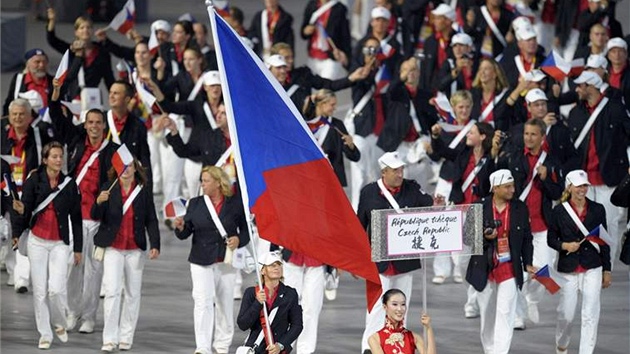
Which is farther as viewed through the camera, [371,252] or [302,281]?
[302,281]

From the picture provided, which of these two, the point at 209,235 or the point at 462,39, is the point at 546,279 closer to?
the point at 209,235

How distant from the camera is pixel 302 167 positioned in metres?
17.1

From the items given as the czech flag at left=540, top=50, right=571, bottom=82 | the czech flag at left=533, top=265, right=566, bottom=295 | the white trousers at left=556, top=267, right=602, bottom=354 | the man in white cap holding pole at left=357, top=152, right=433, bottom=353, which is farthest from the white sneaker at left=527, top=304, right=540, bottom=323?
the czech flag at left=540, top=50, right=571, bottom=82

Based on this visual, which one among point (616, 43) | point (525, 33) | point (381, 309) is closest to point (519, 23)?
point (525, 33)

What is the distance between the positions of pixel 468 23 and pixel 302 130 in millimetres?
11734

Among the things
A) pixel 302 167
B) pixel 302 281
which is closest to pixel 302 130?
pixel 302 167

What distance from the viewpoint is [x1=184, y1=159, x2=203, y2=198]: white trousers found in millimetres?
24656

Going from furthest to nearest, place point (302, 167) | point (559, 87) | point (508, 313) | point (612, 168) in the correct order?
point (559, 87)
point (612, 168)
point (508, 313)
point (302, 167)

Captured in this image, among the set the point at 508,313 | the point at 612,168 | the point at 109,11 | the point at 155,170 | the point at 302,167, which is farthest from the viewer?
the point at 109,11

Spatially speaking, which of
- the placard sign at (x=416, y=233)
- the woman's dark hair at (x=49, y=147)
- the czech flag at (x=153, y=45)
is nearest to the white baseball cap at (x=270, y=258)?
the placard sign at (x=416, y=233)

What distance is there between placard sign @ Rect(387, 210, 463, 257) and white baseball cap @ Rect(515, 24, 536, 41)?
854 centimetres

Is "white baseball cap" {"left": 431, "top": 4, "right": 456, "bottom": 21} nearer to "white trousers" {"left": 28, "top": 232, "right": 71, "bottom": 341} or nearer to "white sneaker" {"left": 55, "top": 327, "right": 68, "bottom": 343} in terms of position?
"white trousers" {"left": 28, "top": 232, "right": 71, "bottom": 341}

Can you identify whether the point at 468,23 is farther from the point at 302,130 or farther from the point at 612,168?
the point at 302,130

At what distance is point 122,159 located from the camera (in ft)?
66.0
